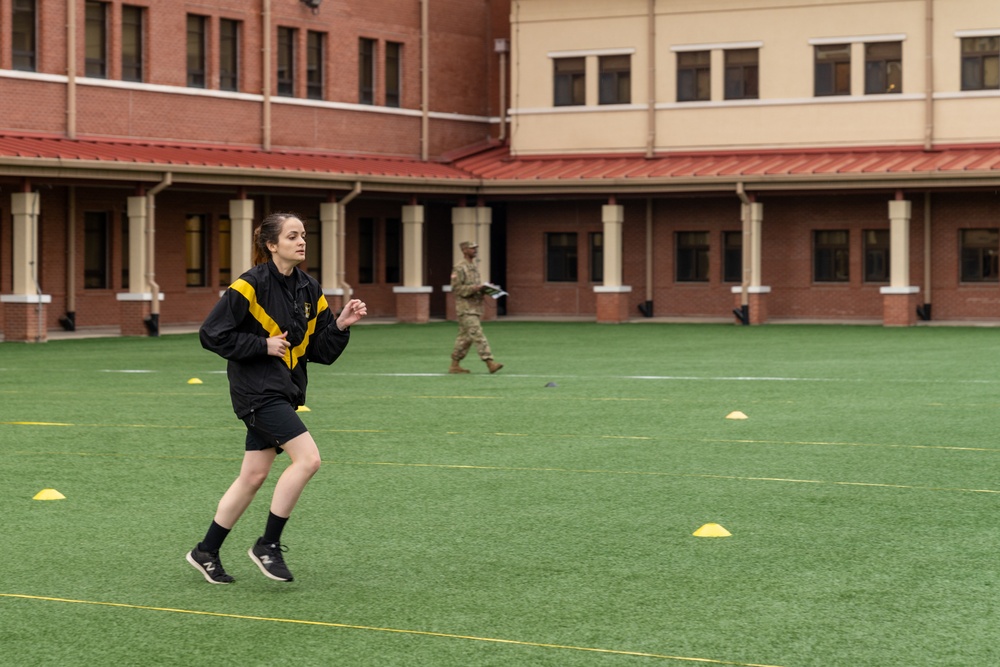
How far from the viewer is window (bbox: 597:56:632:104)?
1724 inches

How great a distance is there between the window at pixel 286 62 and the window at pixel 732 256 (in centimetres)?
1153

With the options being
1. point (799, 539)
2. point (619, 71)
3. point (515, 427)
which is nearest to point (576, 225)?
point (619, 71)

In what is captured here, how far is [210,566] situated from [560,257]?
37090 millimetres

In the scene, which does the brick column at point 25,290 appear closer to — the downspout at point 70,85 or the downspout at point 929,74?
the downspout at point 70,85

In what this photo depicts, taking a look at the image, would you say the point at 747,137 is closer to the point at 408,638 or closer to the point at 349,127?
the point at 349,127

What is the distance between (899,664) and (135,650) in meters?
3.00

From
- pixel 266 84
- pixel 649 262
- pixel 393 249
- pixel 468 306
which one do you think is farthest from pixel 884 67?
pixel 468 306

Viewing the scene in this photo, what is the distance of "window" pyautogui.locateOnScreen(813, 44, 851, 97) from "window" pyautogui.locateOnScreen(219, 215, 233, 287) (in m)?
14.8

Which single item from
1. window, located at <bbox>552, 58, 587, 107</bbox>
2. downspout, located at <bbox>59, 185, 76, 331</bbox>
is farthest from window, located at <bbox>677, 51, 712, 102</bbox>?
downspout, located at <bbox>59, 185, 76, 331</bbox>

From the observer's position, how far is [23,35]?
35094mm

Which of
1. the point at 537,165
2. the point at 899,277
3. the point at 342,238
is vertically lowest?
the point at 899,277

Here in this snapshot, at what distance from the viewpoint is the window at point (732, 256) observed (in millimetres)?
42406

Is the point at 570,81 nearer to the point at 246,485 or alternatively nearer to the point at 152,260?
the point at 152,260

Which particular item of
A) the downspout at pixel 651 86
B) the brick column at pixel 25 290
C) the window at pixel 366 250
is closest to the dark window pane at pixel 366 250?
the window at pixel 366 250
